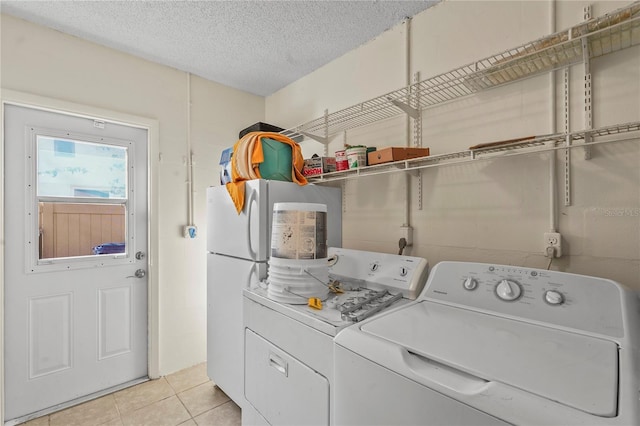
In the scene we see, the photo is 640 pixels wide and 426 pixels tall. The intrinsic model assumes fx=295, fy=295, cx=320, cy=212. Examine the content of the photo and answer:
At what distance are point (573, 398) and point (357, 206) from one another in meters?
1.58

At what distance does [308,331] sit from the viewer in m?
1.16

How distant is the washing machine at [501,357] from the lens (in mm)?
630

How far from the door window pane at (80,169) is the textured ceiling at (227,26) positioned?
0.76 meters

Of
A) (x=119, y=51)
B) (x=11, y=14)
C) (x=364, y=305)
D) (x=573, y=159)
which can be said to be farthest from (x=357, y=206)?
(x=11, y=14)

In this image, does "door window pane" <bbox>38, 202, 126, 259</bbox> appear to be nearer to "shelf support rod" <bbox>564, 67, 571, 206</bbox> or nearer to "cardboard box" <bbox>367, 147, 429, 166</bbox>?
"cardboard box" <bbox>367, 147, 429, 166</bbox>

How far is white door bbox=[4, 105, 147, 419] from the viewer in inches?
74.0

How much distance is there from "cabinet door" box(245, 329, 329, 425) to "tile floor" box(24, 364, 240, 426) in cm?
67

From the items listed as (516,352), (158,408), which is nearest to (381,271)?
(516,352)

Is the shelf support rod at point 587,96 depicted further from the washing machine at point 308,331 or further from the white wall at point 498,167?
the washing machine at point 308,331

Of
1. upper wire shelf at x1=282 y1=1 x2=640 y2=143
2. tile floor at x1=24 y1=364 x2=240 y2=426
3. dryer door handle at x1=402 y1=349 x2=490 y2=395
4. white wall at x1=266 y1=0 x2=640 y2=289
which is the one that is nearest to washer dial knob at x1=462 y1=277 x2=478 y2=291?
white wall at x1=266 y1=0 x2=640 y2=289

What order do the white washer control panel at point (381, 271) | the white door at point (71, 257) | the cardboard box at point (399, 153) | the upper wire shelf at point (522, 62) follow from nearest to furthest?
the upper wire shelf at point (522, 62)
the white washer control panel at point (381, 271)
the cardboard box at point (399, 153)
the white door at point (71, 257)

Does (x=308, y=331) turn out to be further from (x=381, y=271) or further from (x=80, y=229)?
(x=80, y=229)

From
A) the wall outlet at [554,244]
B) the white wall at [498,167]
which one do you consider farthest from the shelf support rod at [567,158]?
the wall outlet at [554,244]

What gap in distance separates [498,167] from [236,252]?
1.59 meters
